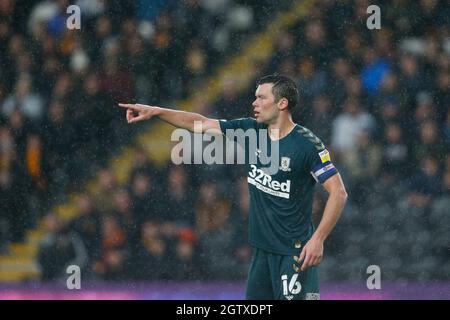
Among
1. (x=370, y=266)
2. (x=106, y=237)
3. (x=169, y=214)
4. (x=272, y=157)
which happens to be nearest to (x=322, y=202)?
(x=370, y=266)

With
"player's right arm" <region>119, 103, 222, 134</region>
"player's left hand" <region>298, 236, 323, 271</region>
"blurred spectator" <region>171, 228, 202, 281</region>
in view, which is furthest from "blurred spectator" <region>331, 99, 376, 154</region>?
"player's left hand" <region>298, 236, 323, 271</region>

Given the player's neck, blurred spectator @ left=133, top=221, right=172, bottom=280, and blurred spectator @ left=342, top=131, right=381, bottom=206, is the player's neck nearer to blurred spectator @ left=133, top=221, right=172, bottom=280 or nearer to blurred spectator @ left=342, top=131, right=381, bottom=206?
blurred spectator @ left=133, top=221, right=172, bottom=280

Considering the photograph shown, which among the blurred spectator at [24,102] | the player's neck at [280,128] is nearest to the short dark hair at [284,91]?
the player's neck at [280,128]

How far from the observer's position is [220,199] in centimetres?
937

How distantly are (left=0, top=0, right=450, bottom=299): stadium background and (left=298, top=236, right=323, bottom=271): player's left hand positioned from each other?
2622 mm

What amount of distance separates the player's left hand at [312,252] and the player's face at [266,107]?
0.98m

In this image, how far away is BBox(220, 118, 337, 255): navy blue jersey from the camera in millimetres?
6586

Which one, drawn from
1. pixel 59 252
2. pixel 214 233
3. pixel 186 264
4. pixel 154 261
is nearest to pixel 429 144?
pixel 214 233

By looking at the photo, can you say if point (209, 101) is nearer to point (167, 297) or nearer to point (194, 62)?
point (194, 62)

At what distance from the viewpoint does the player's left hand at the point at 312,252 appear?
6285 mm

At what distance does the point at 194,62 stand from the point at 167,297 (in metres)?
2.61

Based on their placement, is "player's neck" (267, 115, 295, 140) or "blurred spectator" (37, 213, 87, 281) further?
"blurred spectator" (37, 213, 87, 281)

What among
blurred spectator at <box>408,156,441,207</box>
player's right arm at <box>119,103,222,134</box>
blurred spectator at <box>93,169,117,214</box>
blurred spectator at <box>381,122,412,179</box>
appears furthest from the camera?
blurred spectator at <box>381,122,412,179</box>

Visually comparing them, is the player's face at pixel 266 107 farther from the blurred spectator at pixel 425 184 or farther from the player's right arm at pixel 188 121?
the blurred spectator at pixel 425 184
